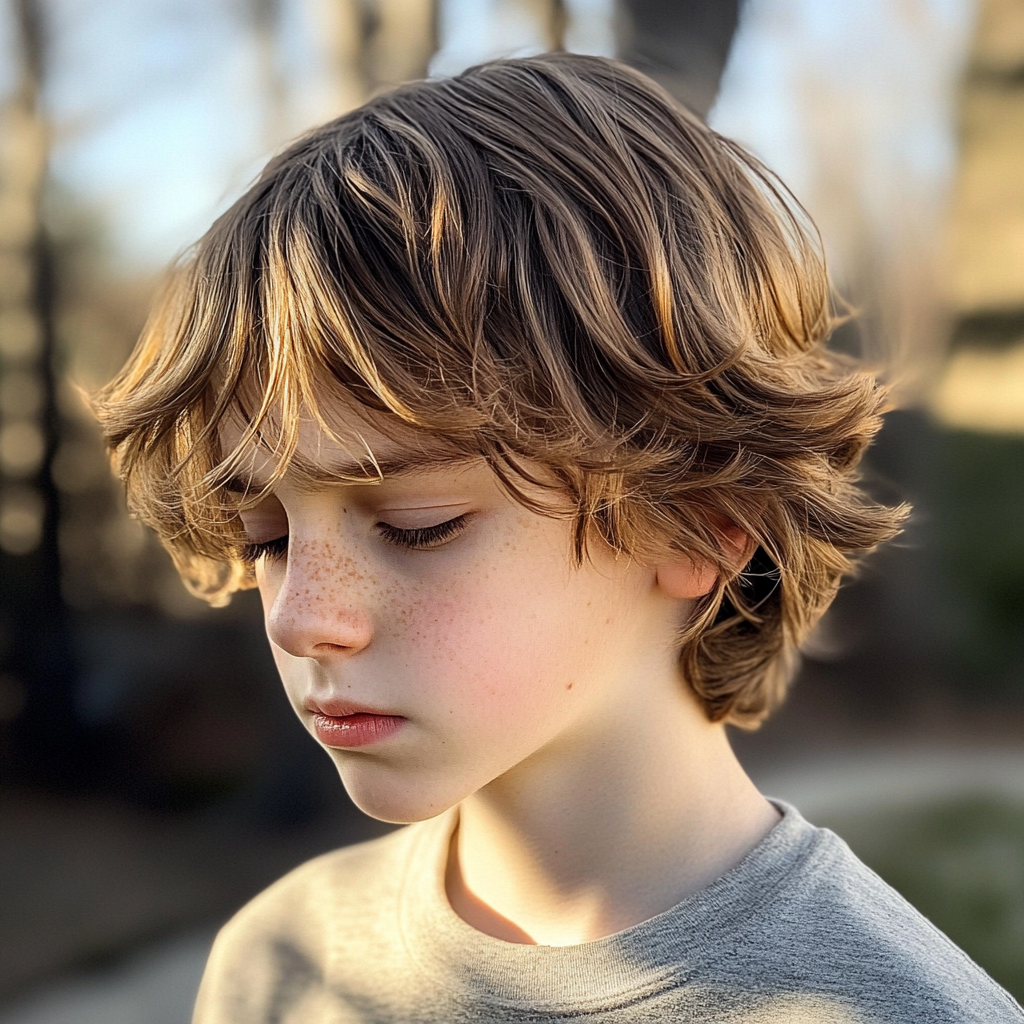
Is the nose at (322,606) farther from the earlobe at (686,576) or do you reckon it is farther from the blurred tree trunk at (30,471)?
the blurred tree trunk at (30,471)

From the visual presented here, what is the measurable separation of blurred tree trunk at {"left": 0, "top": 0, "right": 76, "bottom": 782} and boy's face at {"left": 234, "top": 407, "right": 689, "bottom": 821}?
1716 mm

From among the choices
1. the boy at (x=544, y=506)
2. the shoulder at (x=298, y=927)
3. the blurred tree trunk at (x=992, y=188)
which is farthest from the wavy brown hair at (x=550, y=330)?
the blurred tree trunk at (x=992, y=188)

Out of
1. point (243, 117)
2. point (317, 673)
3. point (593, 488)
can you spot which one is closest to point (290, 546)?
point (317, 673)

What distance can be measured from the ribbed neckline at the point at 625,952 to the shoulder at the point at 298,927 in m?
0.15

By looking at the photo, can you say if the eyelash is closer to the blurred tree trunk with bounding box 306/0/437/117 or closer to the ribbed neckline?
the ribbed neckline

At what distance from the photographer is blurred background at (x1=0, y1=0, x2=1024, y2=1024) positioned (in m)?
2.20

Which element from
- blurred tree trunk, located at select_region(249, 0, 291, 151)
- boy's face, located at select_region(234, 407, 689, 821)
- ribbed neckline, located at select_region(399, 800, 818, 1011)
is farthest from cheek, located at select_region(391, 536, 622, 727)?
blurred tree trunk, located at select_region(249, 0, 291, 151)

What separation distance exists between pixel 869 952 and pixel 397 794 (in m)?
0.38

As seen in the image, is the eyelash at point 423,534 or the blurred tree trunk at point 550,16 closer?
the eyelash at point 423,534

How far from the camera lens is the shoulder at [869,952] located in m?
0.73

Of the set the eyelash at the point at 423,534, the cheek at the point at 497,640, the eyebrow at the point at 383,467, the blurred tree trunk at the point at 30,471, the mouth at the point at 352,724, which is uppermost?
the eyebrow at the point at 383,467

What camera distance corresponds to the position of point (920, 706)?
2.83 meters

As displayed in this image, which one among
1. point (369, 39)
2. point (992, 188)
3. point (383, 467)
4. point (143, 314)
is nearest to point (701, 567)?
point (383, 467)

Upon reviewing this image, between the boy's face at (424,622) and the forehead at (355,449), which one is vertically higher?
the forehead at (355,449)
